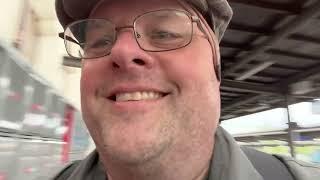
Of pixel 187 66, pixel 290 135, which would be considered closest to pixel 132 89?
pixel 187 66

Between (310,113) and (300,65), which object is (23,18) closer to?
(300,65)

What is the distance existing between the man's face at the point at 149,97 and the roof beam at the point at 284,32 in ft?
6.73

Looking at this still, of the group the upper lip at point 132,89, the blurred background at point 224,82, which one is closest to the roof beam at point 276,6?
the blurred background at point 224,82

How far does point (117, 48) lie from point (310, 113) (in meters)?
3.95

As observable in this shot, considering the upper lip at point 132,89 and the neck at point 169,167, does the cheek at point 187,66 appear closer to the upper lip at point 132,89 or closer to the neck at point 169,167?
the upper lip at point 132,89

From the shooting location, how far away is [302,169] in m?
0.86

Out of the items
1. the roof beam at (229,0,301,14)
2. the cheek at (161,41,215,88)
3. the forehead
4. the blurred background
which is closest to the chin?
the cheek at (161,41,215,88)

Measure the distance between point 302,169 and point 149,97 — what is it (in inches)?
15.6

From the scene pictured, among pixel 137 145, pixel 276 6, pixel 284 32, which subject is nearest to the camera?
pixel 137 145

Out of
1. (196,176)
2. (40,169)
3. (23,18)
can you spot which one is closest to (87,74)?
(196,176)

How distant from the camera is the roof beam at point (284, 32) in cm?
262

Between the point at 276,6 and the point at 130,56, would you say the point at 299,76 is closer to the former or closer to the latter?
the point at 276,6

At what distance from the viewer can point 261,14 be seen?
9.28ft

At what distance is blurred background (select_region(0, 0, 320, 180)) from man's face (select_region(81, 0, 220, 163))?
0.36 meters
